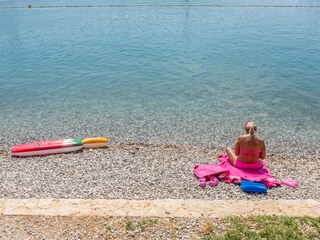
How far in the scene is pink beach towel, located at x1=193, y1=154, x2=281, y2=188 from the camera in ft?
31.6

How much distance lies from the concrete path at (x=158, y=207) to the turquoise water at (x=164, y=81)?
5681 millimetres

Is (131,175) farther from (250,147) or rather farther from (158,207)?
(250,147)

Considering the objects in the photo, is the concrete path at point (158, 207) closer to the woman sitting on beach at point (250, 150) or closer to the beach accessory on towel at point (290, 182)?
the beach accessory on towel at point (290, 182)

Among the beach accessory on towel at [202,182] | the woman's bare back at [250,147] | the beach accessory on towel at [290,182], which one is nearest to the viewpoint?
the beach accessory on towel at [202,182]

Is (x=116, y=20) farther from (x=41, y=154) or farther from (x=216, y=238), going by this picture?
(x=216, y=238)

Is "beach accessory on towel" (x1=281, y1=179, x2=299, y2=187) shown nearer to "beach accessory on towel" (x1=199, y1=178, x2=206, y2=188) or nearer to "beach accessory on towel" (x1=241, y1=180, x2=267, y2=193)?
"beach accessory on towel" (x1=241, y1=180, x2=267, y2=193)

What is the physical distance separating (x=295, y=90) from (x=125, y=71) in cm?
1157

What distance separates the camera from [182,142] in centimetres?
1398

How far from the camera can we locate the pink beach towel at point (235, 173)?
31.6 ft

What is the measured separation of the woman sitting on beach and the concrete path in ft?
7.67

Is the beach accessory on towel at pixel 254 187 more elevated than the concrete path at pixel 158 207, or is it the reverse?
the concrete path at pixel 158 207

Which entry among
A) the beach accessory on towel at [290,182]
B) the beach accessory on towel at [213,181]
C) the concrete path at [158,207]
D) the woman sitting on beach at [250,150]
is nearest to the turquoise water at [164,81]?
the woman sitting on beach at [250,150]

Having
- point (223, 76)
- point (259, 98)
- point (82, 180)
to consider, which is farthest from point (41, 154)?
point (223, 76)

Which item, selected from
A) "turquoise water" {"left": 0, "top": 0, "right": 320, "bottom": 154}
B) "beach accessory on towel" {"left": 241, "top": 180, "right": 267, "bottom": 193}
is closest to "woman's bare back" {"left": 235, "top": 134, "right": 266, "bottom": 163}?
"beach accessory on towel" {"left": 241, "top": 180, "right": 267, "bottom": 193}
